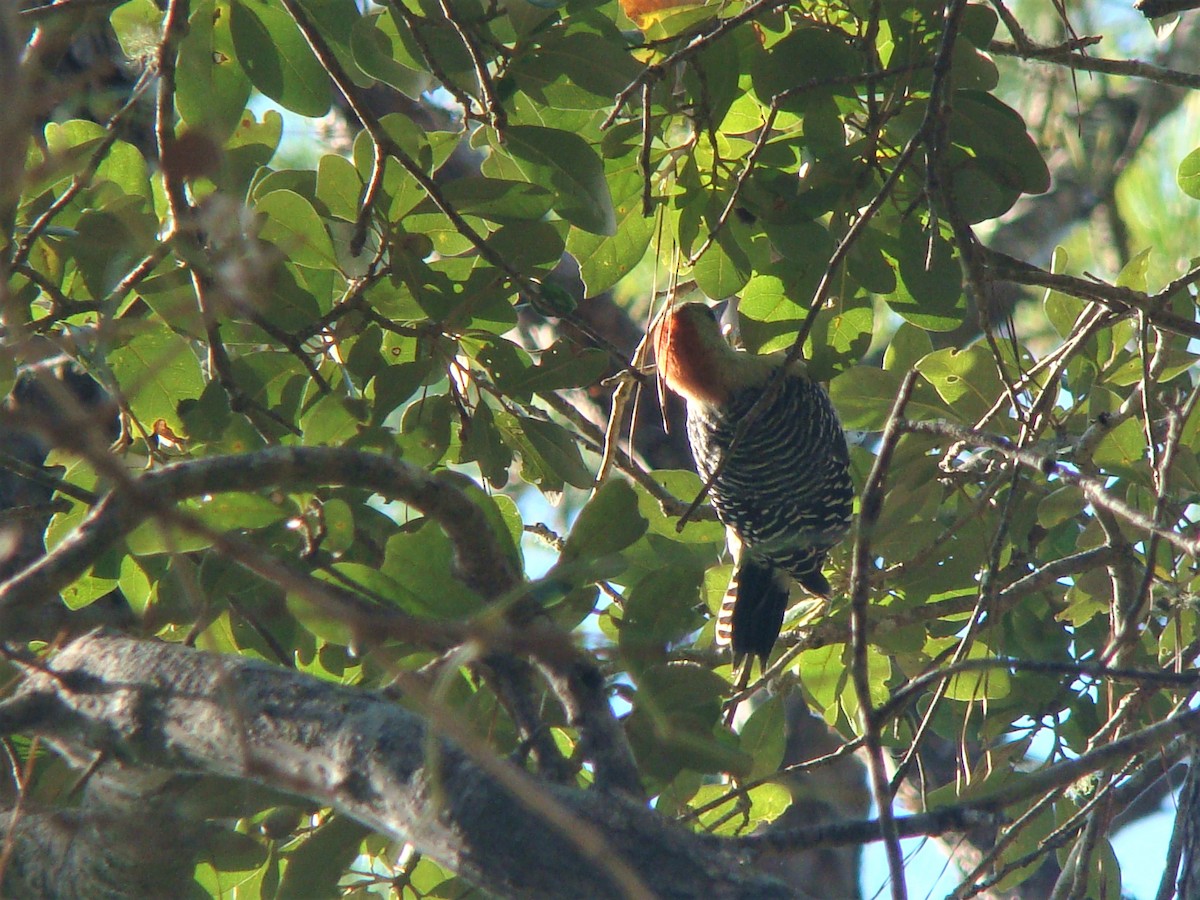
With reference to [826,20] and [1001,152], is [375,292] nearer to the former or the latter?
[826,20]

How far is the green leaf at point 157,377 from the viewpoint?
2.10 metres

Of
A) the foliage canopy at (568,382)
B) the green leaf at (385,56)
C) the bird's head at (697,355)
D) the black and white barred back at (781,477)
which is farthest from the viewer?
the bird's head at (697,355)

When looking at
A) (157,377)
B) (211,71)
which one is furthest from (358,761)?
(211,71)

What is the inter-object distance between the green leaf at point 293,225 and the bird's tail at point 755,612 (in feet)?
5.93

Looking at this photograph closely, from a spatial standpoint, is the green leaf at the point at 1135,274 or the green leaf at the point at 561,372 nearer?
the green leaf at the point at 561,372

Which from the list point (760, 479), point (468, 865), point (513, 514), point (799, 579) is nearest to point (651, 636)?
point (513, 514)

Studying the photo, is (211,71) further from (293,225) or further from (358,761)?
(358,761)

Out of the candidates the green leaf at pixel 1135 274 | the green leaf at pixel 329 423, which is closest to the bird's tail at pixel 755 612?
the green leaf at pixel 1135 274

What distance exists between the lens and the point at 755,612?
3699 mm

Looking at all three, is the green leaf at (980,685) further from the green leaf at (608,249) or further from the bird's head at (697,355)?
the bird's head at (697,355)

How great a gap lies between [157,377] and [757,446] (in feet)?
8.70

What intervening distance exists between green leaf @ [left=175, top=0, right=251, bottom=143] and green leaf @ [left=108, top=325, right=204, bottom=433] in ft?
1.25

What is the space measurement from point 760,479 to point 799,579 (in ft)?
2.68

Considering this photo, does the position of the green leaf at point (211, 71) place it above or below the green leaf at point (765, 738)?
above
